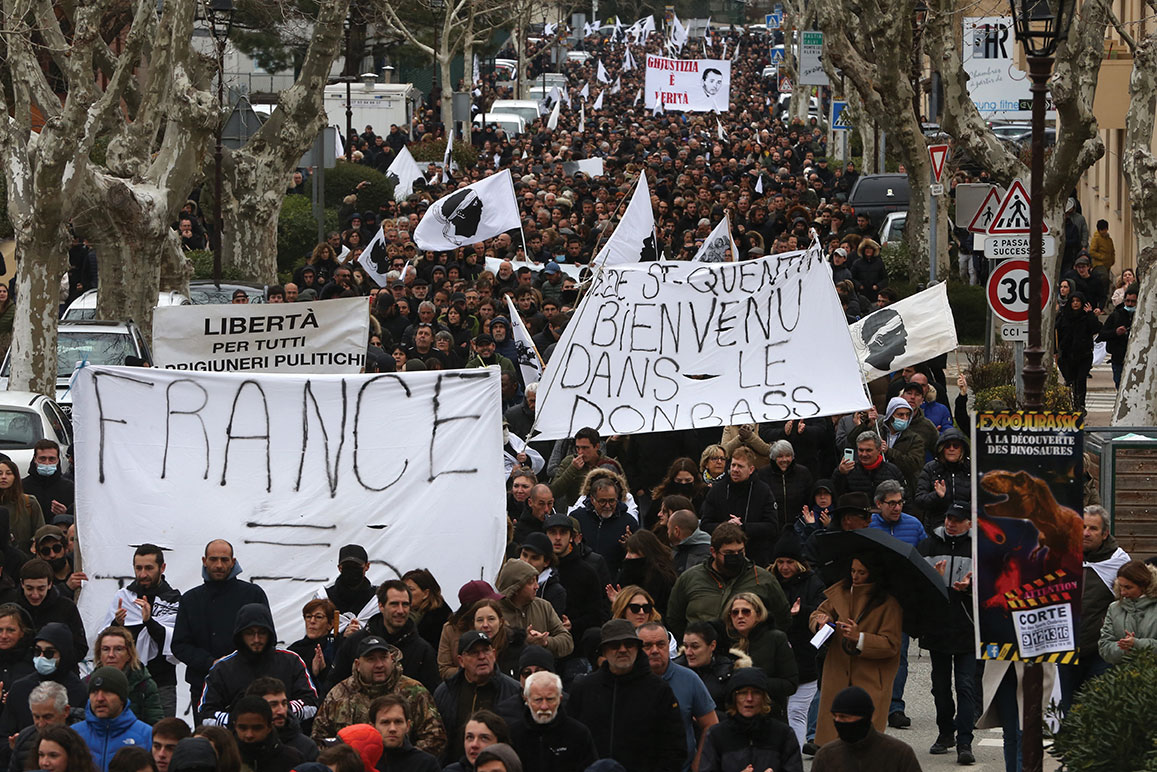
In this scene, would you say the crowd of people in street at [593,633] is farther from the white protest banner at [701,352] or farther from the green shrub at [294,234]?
the green shrub at [294,234]

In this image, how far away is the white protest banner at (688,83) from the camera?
54625 millimetres

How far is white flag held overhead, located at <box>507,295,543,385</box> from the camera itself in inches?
666

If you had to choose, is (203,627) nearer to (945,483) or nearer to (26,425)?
(945,483)

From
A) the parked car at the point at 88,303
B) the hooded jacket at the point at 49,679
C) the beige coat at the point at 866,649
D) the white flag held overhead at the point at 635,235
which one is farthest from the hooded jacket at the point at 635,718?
the white flag held overhead at the point at 635,235

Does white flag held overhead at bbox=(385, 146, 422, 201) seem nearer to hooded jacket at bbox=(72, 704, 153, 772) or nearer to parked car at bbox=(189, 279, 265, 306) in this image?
parked car at bbox=(189, 279, 265, 306)

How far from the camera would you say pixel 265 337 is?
50.0 ft

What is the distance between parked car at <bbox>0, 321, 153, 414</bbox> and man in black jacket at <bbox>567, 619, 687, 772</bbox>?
10.6m

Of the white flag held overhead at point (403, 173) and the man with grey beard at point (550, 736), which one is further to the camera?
the white flag held overhead at point (403, 173)

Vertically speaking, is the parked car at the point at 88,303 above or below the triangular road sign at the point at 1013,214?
below

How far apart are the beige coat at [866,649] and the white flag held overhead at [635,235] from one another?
12606 millimetres

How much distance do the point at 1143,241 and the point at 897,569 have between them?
841cm

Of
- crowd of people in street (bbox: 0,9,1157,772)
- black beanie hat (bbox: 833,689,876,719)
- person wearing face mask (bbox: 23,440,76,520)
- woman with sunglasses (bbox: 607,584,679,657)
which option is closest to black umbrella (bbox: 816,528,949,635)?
crowd of people in street (bbox: 0,9,1157,772)

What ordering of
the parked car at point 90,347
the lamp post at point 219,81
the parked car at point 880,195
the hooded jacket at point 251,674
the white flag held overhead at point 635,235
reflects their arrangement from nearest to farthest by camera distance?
the hooded jacket at point 251,674
the parked car at point 90,347
the lamp post at point 219,81
the white flag held overhead at point 635,235
the parked car at point 880,195

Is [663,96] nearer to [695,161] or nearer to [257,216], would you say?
[695,161]
